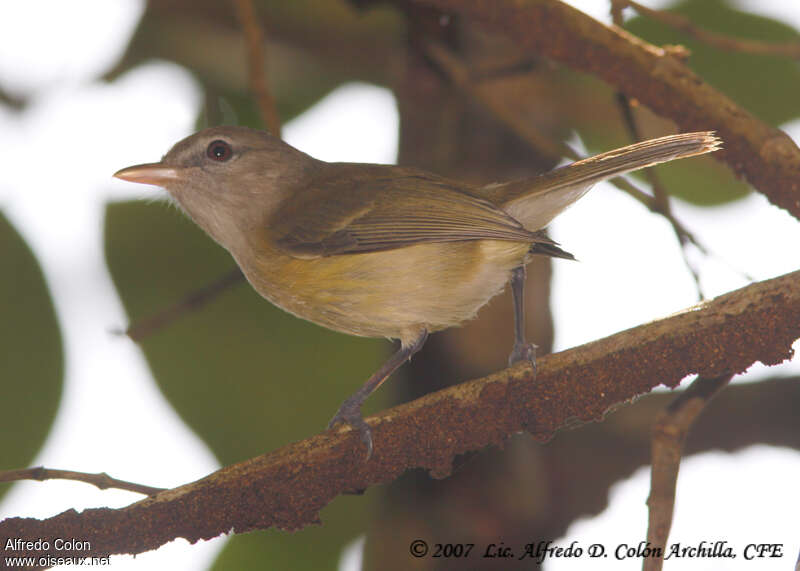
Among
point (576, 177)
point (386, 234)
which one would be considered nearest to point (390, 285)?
point (386, 234)

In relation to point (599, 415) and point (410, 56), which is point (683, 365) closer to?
point (599, 415)

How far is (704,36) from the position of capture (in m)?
3.21

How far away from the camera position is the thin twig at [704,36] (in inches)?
125

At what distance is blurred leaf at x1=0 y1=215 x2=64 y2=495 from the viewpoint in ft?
10.5

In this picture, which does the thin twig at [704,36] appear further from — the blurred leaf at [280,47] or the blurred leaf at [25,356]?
the blurred leaf at [25,356]

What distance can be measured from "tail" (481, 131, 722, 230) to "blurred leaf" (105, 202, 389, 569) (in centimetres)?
92

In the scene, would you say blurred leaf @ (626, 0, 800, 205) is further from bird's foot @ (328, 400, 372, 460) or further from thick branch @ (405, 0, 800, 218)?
bird's foot @ (328, 400, 372, 460)

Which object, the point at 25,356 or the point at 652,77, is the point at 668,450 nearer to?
the point at 652,77

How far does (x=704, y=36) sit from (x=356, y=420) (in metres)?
1.94

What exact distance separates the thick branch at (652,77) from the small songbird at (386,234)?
0.15 metres

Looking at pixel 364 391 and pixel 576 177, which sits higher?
pixel 576 177

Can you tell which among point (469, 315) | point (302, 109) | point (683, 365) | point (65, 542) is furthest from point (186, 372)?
point (683, 365)

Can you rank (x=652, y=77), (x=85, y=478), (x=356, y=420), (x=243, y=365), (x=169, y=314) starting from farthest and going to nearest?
(x=243, y=365)
(x=169, y=314)
(x=652, y=77)
(x=356, y=420)
(x=85, y=478)

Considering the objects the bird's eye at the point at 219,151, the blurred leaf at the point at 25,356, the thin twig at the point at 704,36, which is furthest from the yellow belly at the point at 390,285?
the thin twig at the point at 704,36
